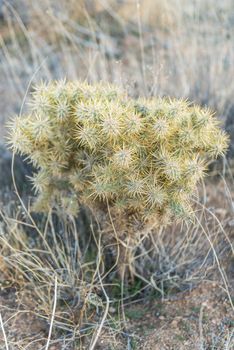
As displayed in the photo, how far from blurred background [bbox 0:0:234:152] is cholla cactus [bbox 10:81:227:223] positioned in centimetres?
69

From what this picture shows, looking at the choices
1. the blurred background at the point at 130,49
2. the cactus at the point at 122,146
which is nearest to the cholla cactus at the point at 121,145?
the cactus at the point at 122,146

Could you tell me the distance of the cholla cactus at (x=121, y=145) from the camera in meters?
2.13

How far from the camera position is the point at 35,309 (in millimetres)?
2428

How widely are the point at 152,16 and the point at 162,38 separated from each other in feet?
2.32

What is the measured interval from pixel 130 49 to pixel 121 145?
3.61 meters

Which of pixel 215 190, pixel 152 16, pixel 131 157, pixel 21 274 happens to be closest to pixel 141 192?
pixel 131 157

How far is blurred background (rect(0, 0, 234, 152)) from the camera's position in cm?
372

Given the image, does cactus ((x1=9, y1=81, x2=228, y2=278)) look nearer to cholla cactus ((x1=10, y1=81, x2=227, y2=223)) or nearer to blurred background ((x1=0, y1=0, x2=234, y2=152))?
cholla cactus ((x1=10, y1=81, x2=227, y2=223))

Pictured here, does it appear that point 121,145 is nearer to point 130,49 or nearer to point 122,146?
point 122,146

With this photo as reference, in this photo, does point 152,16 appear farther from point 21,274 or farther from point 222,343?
point 222,343

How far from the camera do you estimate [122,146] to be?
215 cm

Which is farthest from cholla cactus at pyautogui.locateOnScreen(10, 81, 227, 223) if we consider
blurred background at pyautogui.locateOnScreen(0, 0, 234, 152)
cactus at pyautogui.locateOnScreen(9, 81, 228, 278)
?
blurred background at pyautogui.locateOnScreen(0, 0, 234, 152)

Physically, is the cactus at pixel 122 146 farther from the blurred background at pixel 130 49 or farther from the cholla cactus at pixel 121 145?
the blurred background at pixel 130 49

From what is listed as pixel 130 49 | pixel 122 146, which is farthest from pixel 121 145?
pixel 130 49
